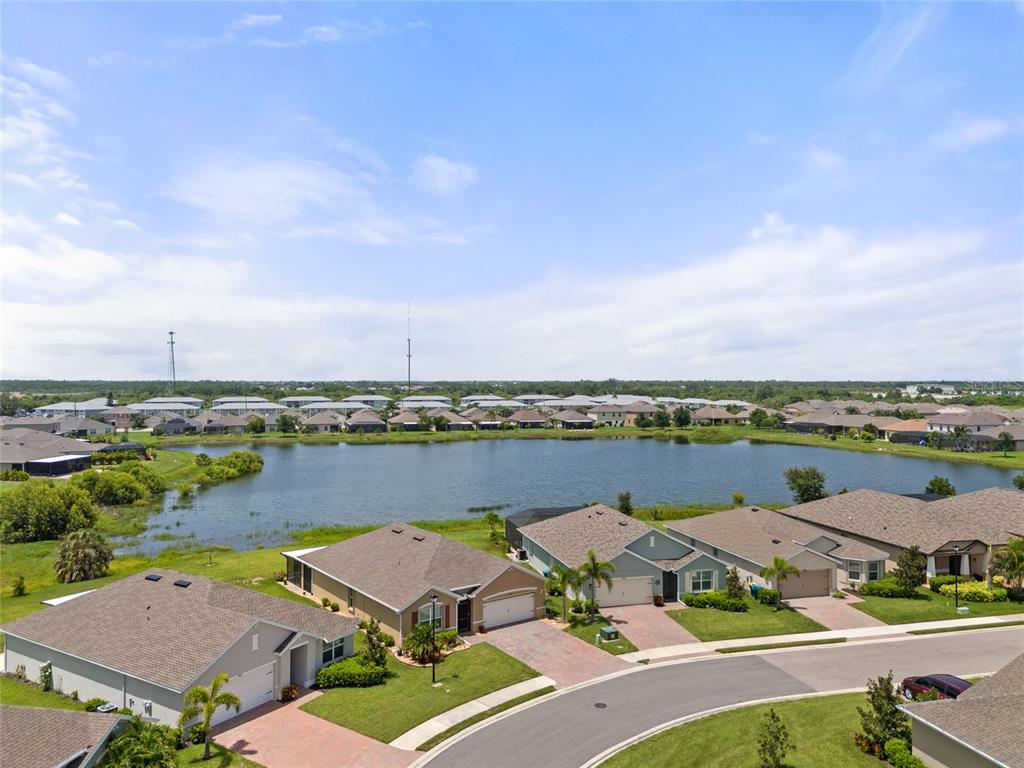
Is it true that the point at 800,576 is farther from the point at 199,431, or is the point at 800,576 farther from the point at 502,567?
the point at 199,431

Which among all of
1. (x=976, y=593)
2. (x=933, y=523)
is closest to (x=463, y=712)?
(x=976, y=593)

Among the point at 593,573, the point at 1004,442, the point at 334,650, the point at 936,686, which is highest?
the point at 1004,442

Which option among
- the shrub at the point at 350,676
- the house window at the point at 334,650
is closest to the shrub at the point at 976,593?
the shrub at the point at 350,676

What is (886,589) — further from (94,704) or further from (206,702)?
(94,704)

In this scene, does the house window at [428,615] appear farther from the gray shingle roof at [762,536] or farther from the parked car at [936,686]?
the gray shingle roof at [762,536]

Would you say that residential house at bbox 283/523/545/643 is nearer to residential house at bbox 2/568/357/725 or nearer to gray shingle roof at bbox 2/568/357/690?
gray shingle roof at bbox 2/568/357/690

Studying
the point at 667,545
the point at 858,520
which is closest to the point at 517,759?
the point at 667,545

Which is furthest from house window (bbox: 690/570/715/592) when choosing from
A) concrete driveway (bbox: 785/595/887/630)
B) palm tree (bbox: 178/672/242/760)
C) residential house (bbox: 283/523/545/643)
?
palm tree (bbox: 178/672/242/760)
